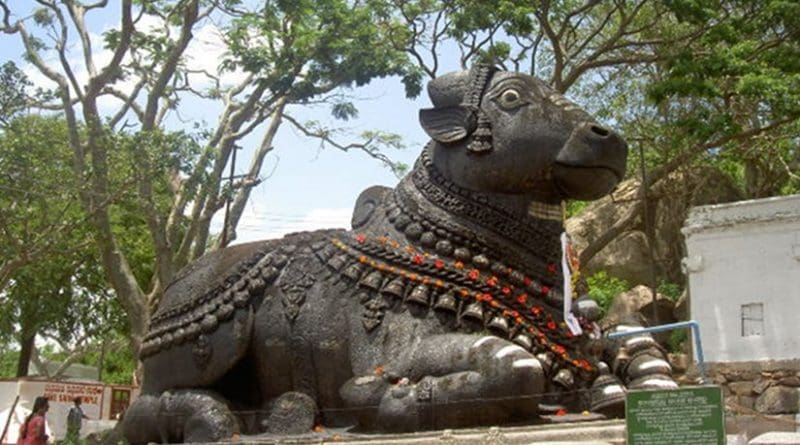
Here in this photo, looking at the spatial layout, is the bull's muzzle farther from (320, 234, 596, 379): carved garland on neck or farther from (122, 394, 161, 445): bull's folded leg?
(122, 394, 161, 445): bull's folded leg

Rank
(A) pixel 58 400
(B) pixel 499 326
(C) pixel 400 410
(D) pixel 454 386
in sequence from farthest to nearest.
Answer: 1. (A) pixel 58 400
2. (B) pixel 499 326
3. (C) pixel 400 410
4. (D) pixel 454 386

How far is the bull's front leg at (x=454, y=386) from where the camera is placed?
5.12m

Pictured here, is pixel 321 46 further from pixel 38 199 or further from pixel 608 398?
pixel 608 398

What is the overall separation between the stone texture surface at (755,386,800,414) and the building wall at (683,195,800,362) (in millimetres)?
647

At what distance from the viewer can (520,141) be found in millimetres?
5852

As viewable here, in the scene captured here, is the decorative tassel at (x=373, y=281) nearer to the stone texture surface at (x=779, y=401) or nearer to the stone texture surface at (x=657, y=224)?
the stone texture surface at (x=779, y=401)

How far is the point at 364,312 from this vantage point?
5.83 meters

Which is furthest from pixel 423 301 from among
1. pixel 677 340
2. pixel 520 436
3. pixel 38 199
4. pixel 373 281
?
pixel 677 340

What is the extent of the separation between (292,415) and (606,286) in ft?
70.2

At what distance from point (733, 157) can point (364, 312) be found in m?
15.9

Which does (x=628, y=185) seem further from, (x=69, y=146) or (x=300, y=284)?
(x=300, y=284)

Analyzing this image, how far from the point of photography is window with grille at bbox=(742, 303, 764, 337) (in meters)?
17.1

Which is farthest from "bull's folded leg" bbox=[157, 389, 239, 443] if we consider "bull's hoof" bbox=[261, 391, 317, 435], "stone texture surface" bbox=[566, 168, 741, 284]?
"stone texture surface" bbox=[566, 168, 741, 284]

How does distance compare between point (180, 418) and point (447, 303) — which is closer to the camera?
point (447, 303)
